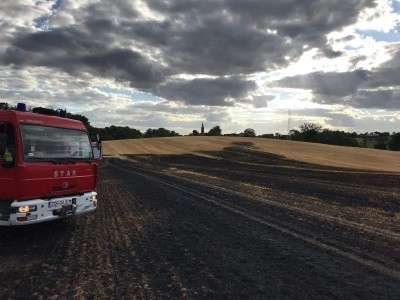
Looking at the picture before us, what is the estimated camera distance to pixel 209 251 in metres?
7.57

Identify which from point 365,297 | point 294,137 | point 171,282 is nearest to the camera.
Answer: point 365,297

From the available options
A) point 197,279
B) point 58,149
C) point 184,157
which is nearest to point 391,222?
point 197,279

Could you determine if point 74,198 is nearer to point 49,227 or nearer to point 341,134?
point 49,227

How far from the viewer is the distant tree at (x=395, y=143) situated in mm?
74656

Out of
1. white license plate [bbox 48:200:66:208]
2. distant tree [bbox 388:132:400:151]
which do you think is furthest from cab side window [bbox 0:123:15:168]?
distant tree [bbox 388:132:400:151]

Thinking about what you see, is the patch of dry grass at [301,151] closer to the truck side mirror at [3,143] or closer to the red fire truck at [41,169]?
the red fire truck at [41,169]

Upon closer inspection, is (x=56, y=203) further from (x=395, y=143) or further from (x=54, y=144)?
(x=395, y=143)

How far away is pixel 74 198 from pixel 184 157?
3316 cm

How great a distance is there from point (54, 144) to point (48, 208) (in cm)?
157

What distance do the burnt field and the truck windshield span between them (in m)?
1.86

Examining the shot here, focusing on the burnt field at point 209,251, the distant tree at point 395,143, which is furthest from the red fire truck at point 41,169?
the distant tree at point 395,143

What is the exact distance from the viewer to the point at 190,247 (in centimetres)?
787

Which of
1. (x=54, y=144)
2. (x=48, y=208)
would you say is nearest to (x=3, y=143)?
(x=54, y=144)

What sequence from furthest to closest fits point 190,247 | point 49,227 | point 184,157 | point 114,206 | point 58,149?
point 184,157 < point 114,206 < point 49,227 < point 58,149 < point 190,247
